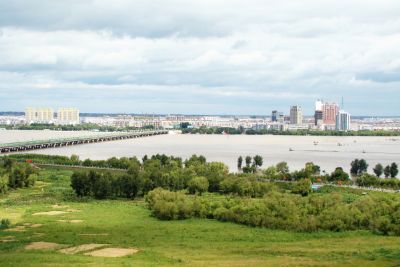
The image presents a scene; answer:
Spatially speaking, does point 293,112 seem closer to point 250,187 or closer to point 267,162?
point 267,162

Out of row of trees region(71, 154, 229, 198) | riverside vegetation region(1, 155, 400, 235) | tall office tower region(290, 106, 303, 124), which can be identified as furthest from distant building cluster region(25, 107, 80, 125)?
row of trees region(71, 154, 229, 198)

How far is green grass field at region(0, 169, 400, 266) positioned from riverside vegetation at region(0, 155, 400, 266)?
0.08 ft

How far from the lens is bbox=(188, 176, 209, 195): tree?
91.8ft

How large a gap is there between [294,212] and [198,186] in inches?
351

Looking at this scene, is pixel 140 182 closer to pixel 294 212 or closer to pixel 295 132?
pixel 294 212

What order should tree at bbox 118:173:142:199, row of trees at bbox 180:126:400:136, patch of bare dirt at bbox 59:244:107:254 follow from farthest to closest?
row of trees at bbox 180:126:400:136, tree at bbox 118:173:142:199, patch of bare dirt at bbox 59:244:107:254

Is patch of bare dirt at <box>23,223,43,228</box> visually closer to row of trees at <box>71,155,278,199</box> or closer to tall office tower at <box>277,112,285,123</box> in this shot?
row of trees at <box>71,155,278,199</box>

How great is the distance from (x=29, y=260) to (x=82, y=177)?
41.9 feet

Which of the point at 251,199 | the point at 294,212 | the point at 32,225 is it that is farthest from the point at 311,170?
the point at 32,225

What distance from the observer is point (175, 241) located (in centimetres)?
1698

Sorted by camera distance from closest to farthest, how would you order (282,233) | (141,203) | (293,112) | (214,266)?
(214,266) → (282,233) → (141,203) → (293,112)

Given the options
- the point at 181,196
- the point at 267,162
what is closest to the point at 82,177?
the point at 181,196

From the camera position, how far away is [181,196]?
22344mm

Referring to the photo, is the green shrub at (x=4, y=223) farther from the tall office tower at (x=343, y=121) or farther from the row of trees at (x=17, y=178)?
the tall office tower at (x=343, y=121)
